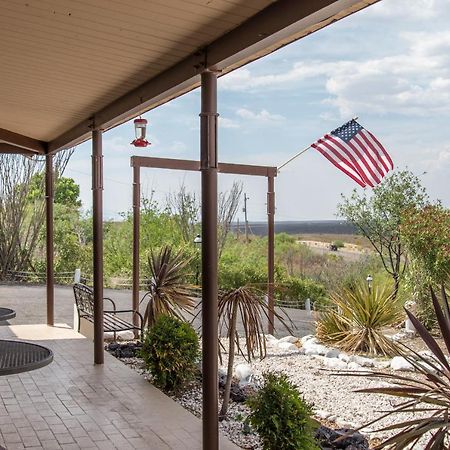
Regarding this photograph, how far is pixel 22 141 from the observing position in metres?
7.73

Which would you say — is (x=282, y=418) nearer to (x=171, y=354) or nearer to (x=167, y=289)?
(x=171, y=354)

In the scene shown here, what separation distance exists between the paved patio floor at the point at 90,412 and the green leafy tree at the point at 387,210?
870 cm

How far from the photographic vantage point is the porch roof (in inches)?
111

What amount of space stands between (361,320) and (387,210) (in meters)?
6.08

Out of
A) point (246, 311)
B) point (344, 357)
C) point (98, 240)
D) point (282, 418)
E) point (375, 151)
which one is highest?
point (375, 151)

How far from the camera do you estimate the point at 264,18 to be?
2.89 meters

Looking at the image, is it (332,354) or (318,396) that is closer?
(318,396)

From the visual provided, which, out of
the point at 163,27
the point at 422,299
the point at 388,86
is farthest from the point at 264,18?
the point at 388,86

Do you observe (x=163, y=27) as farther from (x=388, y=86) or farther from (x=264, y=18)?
(x=388, y=86)

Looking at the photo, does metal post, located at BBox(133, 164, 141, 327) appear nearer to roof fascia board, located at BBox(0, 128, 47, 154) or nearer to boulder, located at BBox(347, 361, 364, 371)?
roof fascia board, located at BBox(0, 128, 47, 154)

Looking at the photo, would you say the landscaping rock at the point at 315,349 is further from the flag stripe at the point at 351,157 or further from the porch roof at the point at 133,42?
the porch roof at the point at 133,42

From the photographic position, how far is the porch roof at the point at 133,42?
9.29ft

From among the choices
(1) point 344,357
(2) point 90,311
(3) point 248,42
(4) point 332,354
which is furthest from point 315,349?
(3) point 248,42

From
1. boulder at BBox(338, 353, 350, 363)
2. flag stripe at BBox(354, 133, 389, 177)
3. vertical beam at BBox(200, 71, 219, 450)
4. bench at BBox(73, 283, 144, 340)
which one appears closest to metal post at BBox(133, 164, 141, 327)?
bench at BBox(73, 283, 144, 340)
